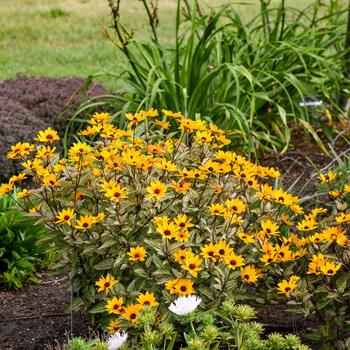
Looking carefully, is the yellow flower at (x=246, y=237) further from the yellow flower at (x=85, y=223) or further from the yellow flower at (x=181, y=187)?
the yellow flower at (x=85, y=223)

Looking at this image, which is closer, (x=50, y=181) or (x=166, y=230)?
(x=166, y=230)

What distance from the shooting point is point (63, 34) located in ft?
40.2

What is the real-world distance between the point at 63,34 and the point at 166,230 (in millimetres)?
9613

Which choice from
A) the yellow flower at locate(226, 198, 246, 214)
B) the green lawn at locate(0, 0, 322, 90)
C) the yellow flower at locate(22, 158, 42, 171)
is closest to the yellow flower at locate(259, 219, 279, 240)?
the yellow flower at locate(226, 198, 246, 214)

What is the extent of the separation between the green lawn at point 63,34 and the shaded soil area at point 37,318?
4.60 metres

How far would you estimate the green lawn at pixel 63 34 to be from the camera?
33.9 feet

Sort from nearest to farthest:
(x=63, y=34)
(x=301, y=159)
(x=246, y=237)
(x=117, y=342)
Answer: (x=117, y=342)
(x=246, y=237)
(x=301, y=159)
(x=63, y=34)

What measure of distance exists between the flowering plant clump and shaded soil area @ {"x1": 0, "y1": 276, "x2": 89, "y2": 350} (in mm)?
318

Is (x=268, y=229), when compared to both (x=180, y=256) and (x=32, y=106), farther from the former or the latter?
(x=32, y=106)

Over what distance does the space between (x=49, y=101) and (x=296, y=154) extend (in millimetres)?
2107

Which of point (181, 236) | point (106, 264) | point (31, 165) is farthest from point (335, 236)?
point (31, 165)

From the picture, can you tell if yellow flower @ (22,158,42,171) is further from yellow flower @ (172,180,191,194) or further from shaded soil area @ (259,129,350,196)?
shaded soil area @ (259,129,350,196)

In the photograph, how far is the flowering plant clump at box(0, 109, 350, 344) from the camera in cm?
321

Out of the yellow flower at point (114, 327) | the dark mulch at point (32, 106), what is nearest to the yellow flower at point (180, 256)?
the yellow flower at point (114, 327)
